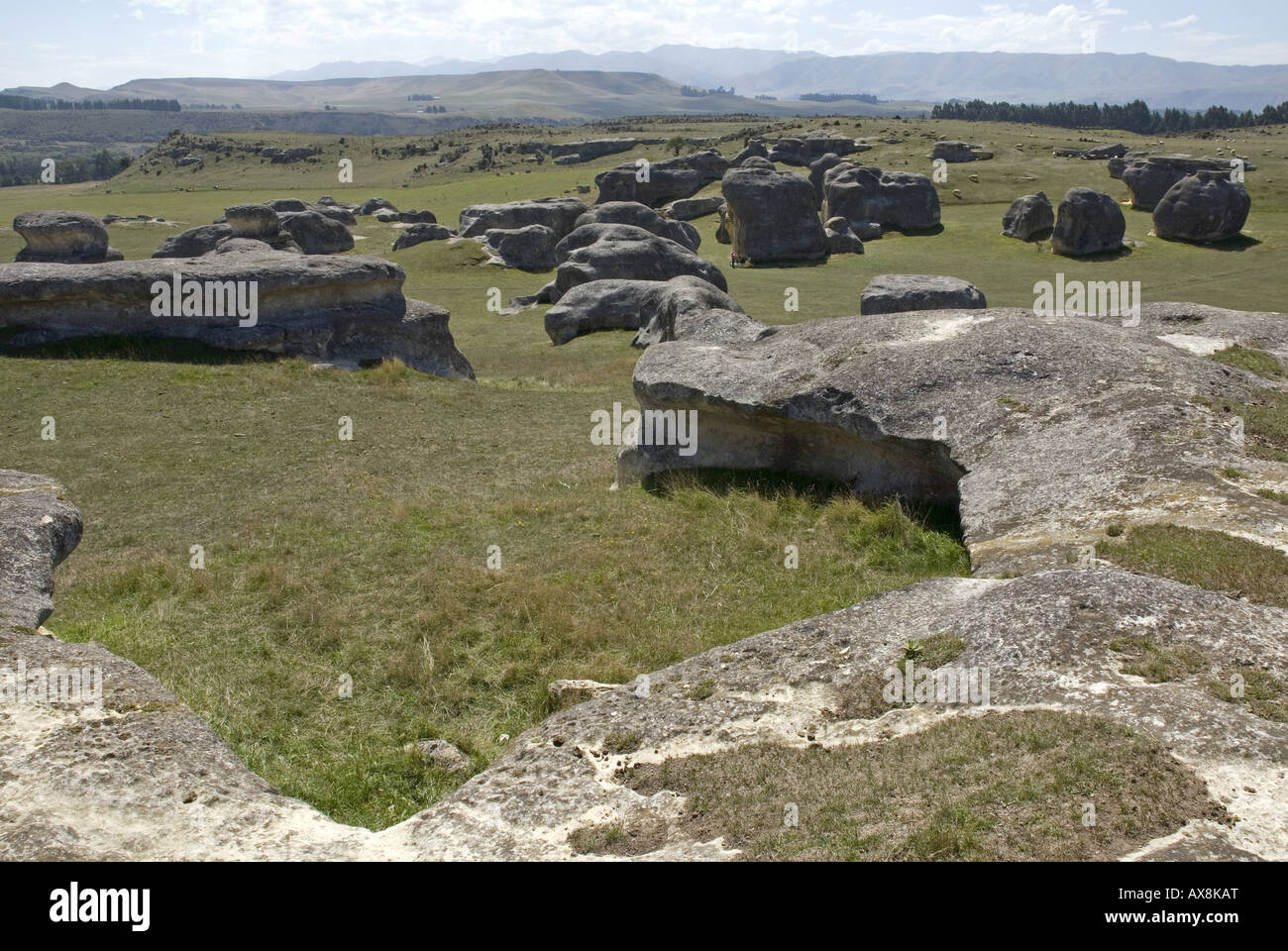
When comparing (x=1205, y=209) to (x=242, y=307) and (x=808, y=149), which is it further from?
(x=242, y=307)

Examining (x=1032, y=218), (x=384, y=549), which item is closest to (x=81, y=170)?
(x=1032, y=218)

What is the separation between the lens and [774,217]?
4778 cm

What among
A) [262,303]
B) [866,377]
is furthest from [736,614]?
[262,303]

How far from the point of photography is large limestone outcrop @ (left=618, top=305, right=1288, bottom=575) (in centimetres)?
1021

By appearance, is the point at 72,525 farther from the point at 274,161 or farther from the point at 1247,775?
the point at 274,161

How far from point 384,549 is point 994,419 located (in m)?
8.09

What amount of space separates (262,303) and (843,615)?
19719mm

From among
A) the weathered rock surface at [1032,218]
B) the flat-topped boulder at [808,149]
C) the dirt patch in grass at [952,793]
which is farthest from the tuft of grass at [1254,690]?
the flat-topped boulder at [808,149]

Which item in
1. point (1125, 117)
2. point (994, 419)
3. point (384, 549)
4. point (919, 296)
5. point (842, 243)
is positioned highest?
point (1125, 117)

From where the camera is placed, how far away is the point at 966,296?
29.4 metres

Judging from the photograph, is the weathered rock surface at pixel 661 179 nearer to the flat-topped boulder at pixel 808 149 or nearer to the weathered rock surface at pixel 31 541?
the flat-topped boulder at pixel 808 149

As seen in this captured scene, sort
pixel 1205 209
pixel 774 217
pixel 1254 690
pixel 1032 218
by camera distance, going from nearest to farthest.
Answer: pixel 1254 690
pixel 1205 209
pixel 774 217
pixel 1032 218

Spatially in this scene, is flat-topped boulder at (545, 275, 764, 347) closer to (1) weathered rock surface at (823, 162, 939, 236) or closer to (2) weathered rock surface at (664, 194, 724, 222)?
(1) weathered rock surface at (823, 162, 939, 236)

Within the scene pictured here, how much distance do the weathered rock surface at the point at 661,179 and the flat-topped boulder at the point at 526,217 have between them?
35.1 feet
